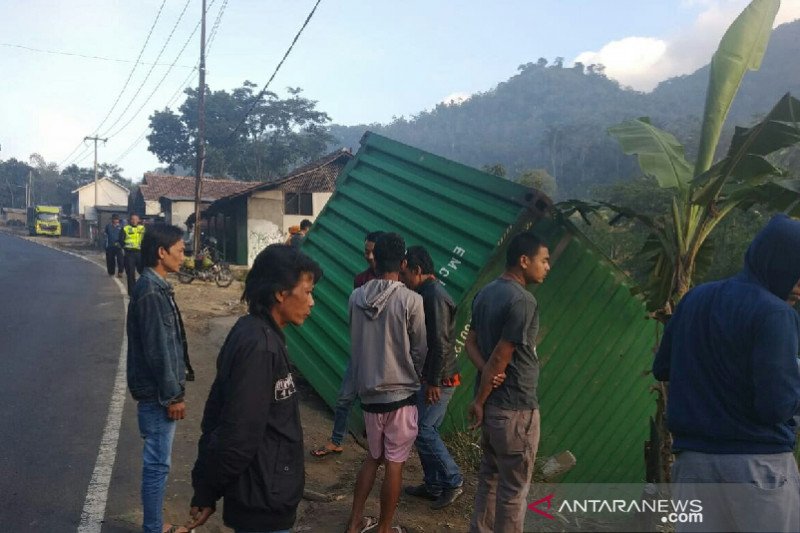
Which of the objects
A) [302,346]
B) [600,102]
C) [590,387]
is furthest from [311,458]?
[600,102]

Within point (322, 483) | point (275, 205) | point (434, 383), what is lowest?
point (322, 483)

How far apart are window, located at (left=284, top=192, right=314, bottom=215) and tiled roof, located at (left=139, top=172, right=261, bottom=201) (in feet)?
27.4

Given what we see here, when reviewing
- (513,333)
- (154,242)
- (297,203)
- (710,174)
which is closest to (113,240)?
(297,203)

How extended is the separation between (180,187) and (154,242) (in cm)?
3342

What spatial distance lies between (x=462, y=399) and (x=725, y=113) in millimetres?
2854

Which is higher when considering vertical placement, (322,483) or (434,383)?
(434,383)

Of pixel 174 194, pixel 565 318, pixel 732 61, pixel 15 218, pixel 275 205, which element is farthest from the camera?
pixel 15 218

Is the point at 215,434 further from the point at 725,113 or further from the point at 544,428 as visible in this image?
the point at 725,113

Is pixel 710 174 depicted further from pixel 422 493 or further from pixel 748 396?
pixel 422 493

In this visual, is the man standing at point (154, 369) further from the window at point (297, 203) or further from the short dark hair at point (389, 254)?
the window at point (297, 203)

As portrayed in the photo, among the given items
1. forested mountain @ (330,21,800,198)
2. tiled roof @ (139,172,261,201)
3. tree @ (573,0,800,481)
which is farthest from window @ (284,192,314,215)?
forested mountain @ (330,21,800,198)

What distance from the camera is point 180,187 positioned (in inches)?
1351

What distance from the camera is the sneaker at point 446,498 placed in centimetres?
402

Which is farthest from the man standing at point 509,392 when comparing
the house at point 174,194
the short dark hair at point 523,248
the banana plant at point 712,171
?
the house at point 174,194
